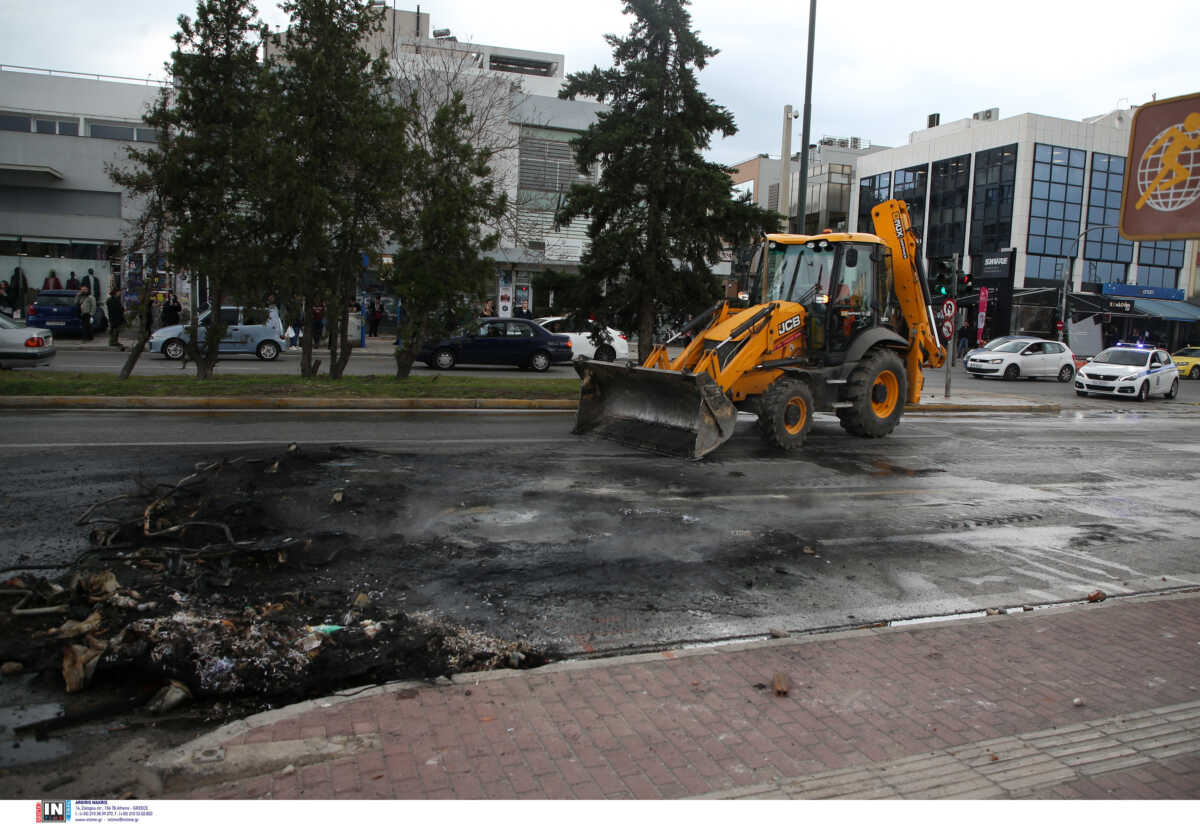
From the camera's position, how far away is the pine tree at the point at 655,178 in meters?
18.9

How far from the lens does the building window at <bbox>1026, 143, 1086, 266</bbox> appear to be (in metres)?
53.1

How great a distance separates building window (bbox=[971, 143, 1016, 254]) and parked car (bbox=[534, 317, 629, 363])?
36.2 m

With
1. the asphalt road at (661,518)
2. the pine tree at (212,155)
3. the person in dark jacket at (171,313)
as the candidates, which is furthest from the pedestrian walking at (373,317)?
the asphalt road at (661,518)

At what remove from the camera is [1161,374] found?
88.1 feet

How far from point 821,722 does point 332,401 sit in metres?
12.0

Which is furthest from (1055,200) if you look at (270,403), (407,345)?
(270,403)

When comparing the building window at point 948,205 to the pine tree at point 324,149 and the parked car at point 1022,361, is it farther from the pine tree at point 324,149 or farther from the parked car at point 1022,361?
the pine tree at point 324,149

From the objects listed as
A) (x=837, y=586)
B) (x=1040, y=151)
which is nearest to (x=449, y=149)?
(x=837, y=586)

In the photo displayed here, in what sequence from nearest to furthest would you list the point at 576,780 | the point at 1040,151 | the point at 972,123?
the point at 576,780, the point at 1040,151, the point at 972,123

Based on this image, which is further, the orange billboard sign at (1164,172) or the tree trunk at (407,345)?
the tree trunk at (407,345)

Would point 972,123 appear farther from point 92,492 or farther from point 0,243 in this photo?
point 92,492

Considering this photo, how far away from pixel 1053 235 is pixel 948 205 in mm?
6893

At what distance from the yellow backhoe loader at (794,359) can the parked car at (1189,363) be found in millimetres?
33765

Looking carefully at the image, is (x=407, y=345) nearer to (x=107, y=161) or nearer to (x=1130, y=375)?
(x=107, y=161)
